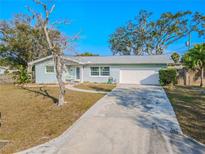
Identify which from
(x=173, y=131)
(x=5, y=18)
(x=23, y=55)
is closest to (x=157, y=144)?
(x=173, y=131)

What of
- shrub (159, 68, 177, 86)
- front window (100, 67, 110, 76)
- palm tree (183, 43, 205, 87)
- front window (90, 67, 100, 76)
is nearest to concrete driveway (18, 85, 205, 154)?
shrub (159, 68, 177, 86)

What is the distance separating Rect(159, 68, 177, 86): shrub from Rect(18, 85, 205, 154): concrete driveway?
32.3 ft

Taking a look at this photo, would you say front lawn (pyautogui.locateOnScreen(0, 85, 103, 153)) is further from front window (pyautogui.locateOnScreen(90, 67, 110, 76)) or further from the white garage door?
the white garage door

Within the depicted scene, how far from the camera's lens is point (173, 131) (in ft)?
19.0

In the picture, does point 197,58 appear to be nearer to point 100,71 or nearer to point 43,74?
point 100,71

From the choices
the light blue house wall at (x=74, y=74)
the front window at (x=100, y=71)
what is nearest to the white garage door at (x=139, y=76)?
the light blue house wall at (x=74, y=74)

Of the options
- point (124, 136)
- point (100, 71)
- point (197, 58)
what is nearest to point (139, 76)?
point (100, 71)

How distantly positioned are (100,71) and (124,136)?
16.0 meters

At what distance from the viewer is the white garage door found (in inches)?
771

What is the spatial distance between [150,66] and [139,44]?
16176 millimetres

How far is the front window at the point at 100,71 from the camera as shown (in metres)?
21.0

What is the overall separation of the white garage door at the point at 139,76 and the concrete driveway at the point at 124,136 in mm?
11645

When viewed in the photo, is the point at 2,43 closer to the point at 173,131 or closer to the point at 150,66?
the point at 150,66

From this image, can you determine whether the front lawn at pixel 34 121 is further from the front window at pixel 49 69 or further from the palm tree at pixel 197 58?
the palm tree at pixel 197 58
